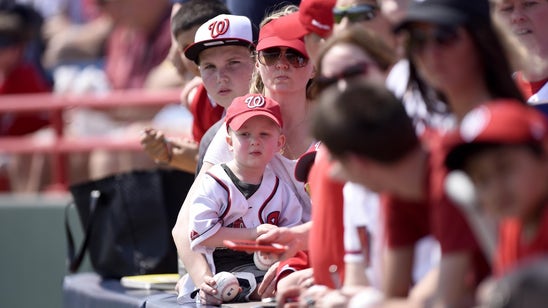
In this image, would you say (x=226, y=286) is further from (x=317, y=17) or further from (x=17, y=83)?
(x=17, y=83)

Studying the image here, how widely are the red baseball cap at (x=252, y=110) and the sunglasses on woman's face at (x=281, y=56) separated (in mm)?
171

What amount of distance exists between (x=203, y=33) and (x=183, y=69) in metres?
1.04

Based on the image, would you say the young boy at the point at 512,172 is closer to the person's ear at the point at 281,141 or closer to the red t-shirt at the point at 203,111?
the person's ear at the point at 281,141

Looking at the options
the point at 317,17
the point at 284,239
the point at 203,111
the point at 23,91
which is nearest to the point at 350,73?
the point at 317,17

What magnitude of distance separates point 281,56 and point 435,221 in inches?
65.2

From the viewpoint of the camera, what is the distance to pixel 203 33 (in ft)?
14.7

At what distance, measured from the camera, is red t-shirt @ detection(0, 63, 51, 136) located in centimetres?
870

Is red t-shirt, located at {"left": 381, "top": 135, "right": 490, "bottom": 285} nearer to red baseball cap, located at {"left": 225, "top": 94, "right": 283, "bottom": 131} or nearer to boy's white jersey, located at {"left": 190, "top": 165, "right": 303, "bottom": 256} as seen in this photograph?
red baseball cap, located at {"left": 225, "top": 94, "right": 283, "bottom": 131}

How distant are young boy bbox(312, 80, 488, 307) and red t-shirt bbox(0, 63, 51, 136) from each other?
6.30 metres

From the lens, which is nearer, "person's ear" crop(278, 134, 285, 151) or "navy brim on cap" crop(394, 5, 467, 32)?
"navy brim on cap" crop(394, 5, 467, 32)

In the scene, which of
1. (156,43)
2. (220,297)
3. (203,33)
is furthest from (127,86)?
(220,297)

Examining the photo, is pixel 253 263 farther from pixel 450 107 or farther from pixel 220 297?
pixel 450 107

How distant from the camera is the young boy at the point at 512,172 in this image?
7.37ft

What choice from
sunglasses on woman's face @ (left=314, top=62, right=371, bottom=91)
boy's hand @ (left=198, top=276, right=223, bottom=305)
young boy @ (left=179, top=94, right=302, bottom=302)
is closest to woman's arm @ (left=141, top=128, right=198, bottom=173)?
young boy @ (left=179, top=94, right=302, bottom=302)
